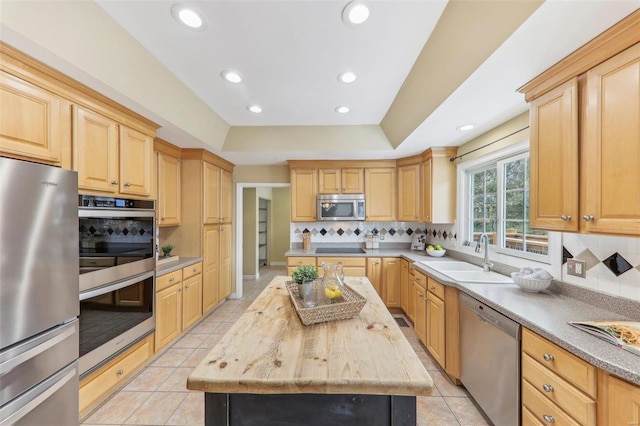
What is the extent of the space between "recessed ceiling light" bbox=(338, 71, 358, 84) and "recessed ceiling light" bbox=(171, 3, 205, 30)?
1062 millimetres

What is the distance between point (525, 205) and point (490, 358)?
1355 mm

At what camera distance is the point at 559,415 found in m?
1.17

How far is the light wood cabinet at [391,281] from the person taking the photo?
3420 mm

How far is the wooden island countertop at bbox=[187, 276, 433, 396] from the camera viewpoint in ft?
2.65

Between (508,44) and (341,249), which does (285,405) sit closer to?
(508,44)

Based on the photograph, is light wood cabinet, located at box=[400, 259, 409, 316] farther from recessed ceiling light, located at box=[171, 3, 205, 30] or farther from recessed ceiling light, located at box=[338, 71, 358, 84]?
recessed ceiling light, located at box=[171, 3, 205, 30]

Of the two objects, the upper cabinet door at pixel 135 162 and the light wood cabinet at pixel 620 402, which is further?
the upper cabinet door at pixel 135 162

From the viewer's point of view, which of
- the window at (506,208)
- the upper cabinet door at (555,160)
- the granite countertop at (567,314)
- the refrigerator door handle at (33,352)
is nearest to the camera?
the granite countertop at (567,314)

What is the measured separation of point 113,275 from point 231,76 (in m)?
1.86

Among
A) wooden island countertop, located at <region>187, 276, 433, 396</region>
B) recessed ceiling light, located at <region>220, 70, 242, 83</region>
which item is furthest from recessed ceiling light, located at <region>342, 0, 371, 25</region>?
wooden island countertop, located at <region>187, 276, 433, 396</region>

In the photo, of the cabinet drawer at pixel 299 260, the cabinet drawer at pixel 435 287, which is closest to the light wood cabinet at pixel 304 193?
the cabinet drawer at pixel 299 260

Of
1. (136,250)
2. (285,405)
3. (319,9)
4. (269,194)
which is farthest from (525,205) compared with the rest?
(269,194)

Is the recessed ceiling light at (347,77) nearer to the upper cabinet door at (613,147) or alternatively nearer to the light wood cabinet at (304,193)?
the upper cabinet door at (613,147)

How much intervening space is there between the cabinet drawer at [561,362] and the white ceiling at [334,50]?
1.51 m
